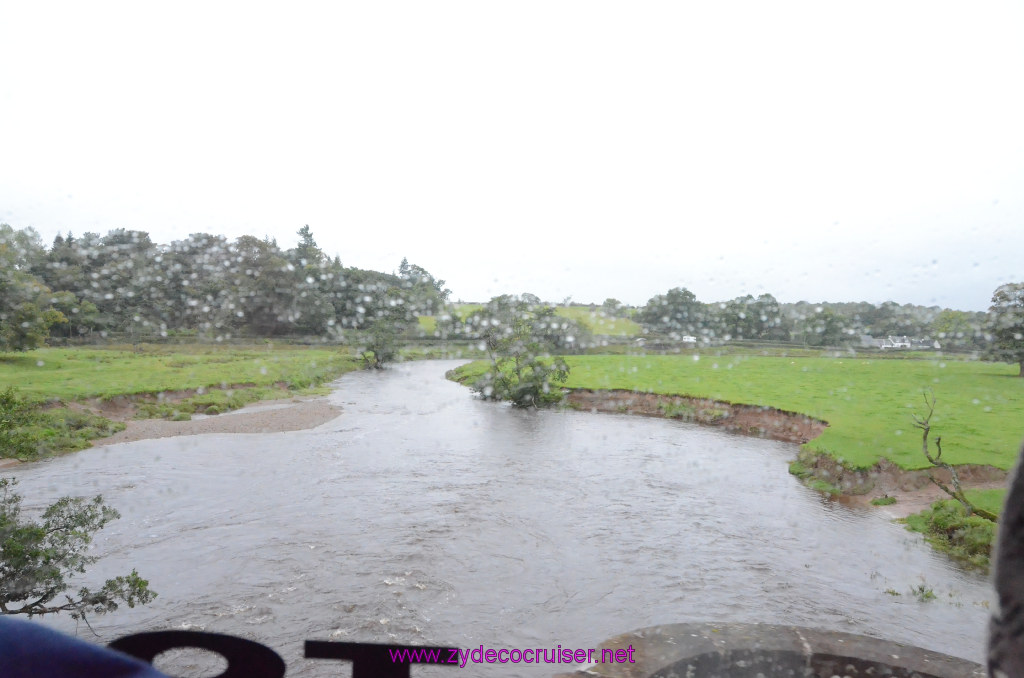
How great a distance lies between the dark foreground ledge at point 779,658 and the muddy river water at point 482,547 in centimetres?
136

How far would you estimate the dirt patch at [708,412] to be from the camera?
18938 mm

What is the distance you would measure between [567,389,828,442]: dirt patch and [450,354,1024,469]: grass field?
1.17 ft

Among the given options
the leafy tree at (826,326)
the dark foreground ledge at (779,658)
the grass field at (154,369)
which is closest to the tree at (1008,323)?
the dark foreground ledge at (779,658)

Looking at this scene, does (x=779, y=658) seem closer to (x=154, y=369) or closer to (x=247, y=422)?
(x=247, y=422)

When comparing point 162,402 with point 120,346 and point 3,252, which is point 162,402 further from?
point 120,346

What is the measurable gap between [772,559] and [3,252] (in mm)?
20636

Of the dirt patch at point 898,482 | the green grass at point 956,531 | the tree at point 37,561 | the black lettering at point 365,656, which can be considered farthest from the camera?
the dirt patch at point 898,482

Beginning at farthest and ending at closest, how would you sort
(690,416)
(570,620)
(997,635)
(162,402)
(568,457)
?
(690,416) < (162,402) < (568,457) < (570,620) < (997,635)

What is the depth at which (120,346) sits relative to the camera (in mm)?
28172

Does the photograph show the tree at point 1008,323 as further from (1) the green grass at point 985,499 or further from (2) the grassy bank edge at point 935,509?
(1) the green grass at point 985,499

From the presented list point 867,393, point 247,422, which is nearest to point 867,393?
point 867,393

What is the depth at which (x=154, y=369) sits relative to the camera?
2442cm

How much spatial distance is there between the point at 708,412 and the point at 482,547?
47.1 ft

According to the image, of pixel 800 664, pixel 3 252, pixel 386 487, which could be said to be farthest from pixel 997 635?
pixel 3 252
